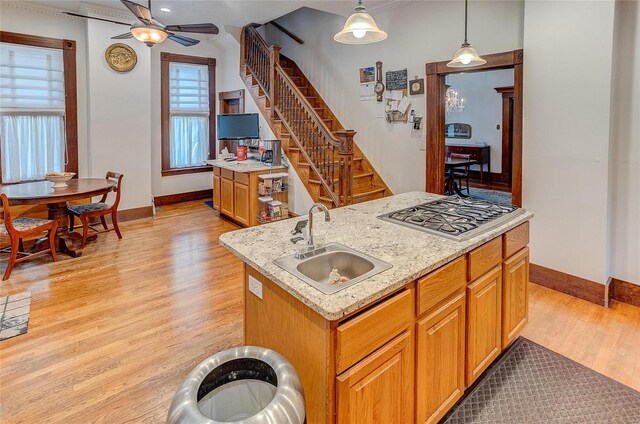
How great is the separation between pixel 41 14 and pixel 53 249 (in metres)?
3.40

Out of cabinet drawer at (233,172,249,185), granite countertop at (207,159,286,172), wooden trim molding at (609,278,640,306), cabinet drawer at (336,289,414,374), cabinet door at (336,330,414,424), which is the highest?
granite countertop at (207,159,286,172)

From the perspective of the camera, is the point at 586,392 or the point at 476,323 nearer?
the point at 476,323

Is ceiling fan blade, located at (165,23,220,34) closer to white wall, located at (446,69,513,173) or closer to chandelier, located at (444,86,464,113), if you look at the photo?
white wall, located at (446,69,513,173)

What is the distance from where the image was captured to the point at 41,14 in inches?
202

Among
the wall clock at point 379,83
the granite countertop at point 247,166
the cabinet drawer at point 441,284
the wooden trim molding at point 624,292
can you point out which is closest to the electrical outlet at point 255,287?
the cabinet drawer at point 441,284

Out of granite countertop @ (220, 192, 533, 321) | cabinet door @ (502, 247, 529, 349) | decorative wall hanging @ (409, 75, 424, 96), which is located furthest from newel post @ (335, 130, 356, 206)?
cabinet door @ (502, 247, 529, 349)

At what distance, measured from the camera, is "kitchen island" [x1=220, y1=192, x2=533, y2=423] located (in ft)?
4.36

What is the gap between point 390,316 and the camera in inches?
57.6

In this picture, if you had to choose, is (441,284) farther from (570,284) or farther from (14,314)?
(14,314)

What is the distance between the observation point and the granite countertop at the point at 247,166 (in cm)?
528

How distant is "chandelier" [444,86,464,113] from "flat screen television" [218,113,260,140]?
5.36m

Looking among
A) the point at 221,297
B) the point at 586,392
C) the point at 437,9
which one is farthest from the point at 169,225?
the point at 586,392

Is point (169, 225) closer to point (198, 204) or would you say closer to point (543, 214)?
point (198, 204)

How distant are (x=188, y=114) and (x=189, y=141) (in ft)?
1.68
